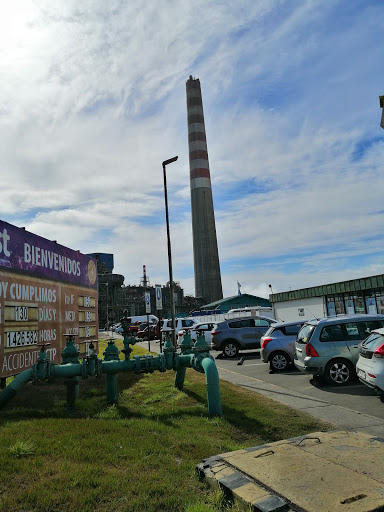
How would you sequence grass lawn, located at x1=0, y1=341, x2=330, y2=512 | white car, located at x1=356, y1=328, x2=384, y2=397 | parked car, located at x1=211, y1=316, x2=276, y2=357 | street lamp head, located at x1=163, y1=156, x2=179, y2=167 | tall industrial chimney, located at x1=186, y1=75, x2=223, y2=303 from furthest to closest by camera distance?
1. tall industrial chimney, located at x1=186, y1=75, x2=223, y2=303
2. street lamp head, located at x1=163, y1=156, x2=179, y2=167
3. parked car, located at x1=211, y1=316, x2=276, y2=357
4. white car, located at x1=356, y1=328, x2=384, y2=397
5. grass lawn, located at x1=0, y1=341, x2=330, y2=512

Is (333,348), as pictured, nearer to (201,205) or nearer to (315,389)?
(315,389)

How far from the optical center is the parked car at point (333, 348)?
9.80 meters

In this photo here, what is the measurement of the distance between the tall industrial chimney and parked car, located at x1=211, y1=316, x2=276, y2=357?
5393 cm

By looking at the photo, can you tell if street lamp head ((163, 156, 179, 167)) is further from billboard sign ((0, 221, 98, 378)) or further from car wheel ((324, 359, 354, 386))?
car wheel ((324, 359, 354, 386))

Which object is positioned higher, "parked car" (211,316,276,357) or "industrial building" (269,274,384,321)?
"industrial building" (269,274,384,321)

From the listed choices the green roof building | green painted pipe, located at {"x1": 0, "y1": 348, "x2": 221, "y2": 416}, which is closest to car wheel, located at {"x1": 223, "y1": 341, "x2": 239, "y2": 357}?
green painted pipe, located at {"x1": 0, "y1": 348, "x2": 221, "y2": 416}

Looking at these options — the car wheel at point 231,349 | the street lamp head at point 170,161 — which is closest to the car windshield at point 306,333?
the car wheel at point 231,349

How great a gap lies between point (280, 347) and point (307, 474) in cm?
928

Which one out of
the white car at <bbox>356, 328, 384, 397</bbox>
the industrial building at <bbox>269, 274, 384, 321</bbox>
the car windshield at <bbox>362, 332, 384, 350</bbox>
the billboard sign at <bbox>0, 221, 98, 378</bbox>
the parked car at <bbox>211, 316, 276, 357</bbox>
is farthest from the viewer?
the industrial building at <bbox>269, 274, 384, 321</bbox>

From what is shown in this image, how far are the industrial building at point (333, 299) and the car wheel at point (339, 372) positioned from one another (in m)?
15.6

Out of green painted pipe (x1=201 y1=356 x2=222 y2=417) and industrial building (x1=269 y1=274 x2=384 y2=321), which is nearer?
green painted pipe (x1=201 y1=356 x2=222 y2=417)

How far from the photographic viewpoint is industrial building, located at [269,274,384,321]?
24547 mm

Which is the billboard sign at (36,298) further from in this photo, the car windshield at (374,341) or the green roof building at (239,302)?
the green roof building at (239,302)

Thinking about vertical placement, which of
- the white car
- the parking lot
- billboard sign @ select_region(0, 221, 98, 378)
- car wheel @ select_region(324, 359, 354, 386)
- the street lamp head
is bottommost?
the parking lot
